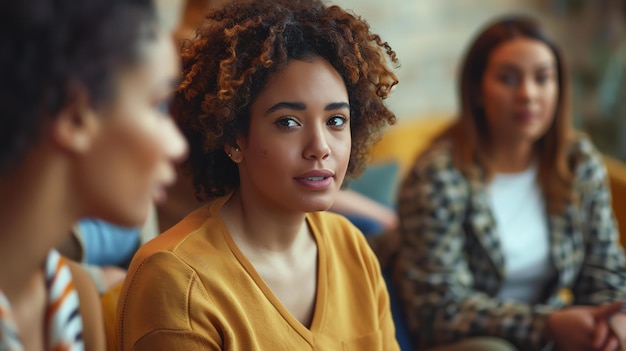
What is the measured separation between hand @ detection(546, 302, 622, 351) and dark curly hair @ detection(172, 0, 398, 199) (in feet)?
2.44

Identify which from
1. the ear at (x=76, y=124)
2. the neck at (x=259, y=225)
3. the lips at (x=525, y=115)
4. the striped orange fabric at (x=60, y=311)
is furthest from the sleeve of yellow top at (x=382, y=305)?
the lips at (x=525, y=115)

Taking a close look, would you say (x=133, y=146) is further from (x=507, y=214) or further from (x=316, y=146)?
(x=507, y=214)

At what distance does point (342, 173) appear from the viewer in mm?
1051

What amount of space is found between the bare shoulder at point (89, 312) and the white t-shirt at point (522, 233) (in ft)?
3.72

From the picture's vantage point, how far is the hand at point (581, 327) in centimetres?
155

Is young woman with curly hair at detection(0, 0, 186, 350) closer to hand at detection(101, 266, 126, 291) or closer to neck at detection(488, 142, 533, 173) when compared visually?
hand at detection(101, 266, 126, 291)

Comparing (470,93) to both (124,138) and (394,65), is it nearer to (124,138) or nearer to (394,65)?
(394,65)

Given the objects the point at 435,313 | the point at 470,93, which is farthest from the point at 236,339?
the point at 470,93

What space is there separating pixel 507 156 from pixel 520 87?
0.58 ft

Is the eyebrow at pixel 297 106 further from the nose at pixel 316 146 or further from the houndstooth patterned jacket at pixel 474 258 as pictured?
the houndstooth patterned jacket at pixel 474 258

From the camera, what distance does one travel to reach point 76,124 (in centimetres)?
66

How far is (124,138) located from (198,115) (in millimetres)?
399

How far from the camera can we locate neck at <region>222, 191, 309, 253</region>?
108 cm

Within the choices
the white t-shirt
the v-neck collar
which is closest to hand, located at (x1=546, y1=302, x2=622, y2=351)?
the white t-shirt
